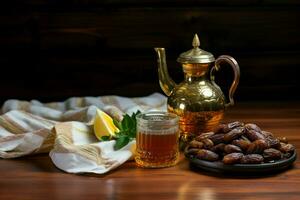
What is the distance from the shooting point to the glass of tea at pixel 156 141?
4.00 feet

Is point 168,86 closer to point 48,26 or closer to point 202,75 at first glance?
point 202,75

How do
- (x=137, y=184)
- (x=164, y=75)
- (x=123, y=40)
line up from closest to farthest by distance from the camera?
(x=137, y=184) < (x=164, y=75) < (x=123, y=40)

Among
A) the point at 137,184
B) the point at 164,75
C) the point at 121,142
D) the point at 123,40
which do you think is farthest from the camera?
the point at 123,40

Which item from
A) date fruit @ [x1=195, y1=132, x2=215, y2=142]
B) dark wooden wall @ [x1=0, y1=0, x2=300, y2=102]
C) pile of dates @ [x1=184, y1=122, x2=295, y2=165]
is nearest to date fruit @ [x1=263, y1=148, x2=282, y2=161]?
pile of dates @ [x1=184, y1=122, x2=295, y2=165]

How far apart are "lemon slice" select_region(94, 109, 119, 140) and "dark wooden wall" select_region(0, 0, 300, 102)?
1.97 ft

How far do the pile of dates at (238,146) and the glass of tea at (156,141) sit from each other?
4cm

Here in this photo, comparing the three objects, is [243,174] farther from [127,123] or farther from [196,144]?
[127,123]

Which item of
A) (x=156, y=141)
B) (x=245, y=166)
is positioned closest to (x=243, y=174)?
(x=245, y=166)

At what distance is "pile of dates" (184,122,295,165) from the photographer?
46.6 inches

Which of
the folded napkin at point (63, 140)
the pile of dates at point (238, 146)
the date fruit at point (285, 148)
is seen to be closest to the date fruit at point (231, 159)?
the pile of dates at point (238, 146)

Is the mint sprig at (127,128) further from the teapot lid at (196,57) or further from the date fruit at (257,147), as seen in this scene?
the date fruit at (257,147)

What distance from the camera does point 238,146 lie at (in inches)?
47.6

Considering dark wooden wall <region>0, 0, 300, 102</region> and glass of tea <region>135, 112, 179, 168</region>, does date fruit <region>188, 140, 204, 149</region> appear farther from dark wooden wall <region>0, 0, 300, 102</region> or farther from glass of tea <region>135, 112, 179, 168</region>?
dark wooden wall <region>0, 0, 300, 102</region>

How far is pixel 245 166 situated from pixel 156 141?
7.2 inches
